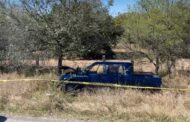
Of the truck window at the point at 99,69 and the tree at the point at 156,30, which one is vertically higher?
the tree at the point at 156,30

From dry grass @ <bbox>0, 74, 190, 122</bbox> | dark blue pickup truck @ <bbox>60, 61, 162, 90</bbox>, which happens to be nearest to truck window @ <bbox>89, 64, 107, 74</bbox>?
dark blue pickup truck @ <bbox>60, 61, 162, 90</bbox>

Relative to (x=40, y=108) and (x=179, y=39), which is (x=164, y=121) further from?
(x=179, y=39)

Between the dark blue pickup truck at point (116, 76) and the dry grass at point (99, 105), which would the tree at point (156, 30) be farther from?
the dry grass at point (99, 105)

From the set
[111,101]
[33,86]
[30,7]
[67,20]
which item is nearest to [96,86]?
[33,86]

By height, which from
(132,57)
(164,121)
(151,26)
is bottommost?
(164,121)

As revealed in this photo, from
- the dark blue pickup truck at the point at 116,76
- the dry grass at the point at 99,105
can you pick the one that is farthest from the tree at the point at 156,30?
the dry grass at the point at 99,105

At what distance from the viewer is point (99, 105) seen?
12422 millimetres

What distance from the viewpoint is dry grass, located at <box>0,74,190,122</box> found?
11.5m

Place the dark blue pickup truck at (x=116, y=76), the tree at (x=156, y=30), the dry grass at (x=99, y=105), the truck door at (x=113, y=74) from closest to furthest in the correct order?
the dry grass at (x=99, y=105) → the dark blue pickup truck at (x=116, y=76) → the truck door at (x=113, y=74) → the tree at (x=156, y=30)

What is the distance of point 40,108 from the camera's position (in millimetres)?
12445

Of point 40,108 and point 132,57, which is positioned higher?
point 132,57

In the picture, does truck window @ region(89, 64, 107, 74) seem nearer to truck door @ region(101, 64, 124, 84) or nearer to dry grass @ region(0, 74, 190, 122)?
truck door @ region(101, 64, 124, 84)

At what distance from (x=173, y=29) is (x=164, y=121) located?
13.4 meters

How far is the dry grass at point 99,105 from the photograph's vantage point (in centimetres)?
1148
